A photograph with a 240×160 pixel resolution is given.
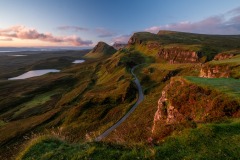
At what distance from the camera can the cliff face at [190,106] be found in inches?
909

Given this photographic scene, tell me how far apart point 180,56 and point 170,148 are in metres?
176

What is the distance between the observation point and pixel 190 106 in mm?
32781

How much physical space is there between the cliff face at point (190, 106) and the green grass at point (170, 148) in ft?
7.25

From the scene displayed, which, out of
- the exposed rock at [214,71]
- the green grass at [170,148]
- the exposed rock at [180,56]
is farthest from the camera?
the exposed rock at [180,56]

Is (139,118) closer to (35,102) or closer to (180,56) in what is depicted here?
(35,102)

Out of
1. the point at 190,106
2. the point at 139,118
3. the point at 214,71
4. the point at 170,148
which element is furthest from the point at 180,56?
the point at 170,148

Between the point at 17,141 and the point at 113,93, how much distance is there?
53.6m

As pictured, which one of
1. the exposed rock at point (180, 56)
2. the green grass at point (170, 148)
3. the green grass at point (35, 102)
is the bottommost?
→ the green grass at point (35, 102)

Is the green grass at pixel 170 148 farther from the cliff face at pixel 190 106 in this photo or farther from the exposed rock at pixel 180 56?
the exposed rock at pixel 180 56

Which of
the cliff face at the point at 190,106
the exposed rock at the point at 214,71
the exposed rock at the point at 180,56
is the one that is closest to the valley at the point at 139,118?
the cliff face at the point at 190,106

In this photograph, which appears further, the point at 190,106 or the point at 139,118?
the point at 139,118

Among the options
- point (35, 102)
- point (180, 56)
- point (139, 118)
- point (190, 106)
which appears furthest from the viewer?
point (180, 56)

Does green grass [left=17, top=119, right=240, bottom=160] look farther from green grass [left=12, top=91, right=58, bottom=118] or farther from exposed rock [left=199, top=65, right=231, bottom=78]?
green grass [left=12, top=91, right=58, bottom=118]

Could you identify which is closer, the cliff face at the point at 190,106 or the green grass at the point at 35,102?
the cliff face at the point at 190,106
